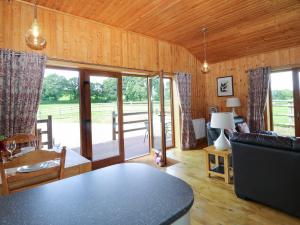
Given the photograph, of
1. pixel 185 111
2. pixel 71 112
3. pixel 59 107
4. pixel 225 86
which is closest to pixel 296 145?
pixel 185 111

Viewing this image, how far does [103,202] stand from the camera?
2.78 feet

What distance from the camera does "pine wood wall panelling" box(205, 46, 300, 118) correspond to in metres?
4.45

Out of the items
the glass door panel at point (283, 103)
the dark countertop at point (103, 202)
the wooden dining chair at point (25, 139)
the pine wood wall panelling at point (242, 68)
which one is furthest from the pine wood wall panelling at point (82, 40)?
the glass door panel at point (283, 103)

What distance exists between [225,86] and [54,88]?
4.55 m

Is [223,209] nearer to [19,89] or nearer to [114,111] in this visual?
[114,111]

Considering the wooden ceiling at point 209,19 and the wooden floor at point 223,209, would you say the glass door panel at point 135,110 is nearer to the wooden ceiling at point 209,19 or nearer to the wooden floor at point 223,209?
the wooden ceiling at point 209,19

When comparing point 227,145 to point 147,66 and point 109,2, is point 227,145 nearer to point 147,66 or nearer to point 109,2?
point 147,66

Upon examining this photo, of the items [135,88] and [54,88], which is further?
[135,88]

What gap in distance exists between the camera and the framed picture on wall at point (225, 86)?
5523 millimetres

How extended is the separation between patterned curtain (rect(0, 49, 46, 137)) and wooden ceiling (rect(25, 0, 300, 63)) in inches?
40.2

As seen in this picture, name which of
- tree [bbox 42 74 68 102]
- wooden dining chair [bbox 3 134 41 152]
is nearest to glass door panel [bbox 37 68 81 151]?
tree [bbox 42 74 68 102]

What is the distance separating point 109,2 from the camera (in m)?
3.11

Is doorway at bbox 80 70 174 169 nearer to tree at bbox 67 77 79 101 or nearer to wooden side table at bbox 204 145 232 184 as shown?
tree at bbox 67 77 79 101

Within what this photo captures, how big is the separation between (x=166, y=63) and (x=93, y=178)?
A: 14.1 ft
